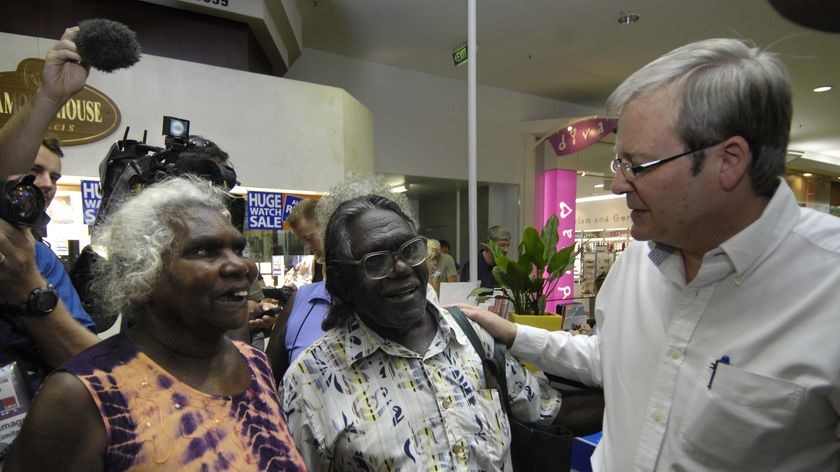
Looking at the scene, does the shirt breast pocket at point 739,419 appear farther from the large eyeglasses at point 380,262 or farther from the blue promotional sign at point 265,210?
the blue promotional sign at point 265,210

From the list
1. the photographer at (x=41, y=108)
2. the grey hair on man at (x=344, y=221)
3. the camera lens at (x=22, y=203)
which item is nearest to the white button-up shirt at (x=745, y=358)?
the grey hair on man at (x=344, y=221)

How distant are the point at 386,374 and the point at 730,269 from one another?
32.9 inches

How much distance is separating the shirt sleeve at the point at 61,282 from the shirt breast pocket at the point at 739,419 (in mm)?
1694

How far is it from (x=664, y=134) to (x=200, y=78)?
4842 millimetres

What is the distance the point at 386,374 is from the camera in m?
1.24

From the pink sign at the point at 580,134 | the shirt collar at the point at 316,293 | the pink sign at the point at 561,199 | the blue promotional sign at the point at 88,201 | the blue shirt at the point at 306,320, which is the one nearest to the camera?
the blue shirt at the point at 306,320

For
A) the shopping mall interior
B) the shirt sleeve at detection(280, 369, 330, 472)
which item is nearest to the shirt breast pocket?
the shirt sleeve at detection(280, 369, 330, 472)

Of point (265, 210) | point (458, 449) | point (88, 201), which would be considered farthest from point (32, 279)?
point (265, 210)

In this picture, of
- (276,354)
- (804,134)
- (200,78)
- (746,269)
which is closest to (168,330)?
(276,354)

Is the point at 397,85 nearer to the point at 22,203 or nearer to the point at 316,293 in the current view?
the point at 316,293

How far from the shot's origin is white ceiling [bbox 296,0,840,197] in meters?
5.86

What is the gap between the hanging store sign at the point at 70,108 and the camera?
152 inches

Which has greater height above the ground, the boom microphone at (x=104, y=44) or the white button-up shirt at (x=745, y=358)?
the boom microphone at (x=104, y=44)

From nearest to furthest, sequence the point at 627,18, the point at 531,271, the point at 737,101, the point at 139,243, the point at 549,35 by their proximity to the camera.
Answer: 1. the point at 737,101
2. the point at 139,243
3. the point at 531,271
4. the point at 627,18
5. the point at 549,35
